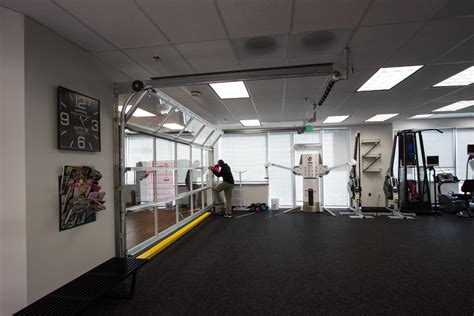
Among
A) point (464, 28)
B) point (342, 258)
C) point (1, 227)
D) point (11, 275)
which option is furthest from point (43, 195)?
point (464, 28)

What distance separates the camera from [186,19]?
1.99 m

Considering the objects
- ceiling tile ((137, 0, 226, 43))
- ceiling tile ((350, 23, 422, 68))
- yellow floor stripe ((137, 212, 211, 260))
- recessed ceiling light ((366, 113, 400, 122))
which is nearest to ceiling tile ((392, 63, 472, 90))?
ceiling tile ((350, 23, 422, 68))

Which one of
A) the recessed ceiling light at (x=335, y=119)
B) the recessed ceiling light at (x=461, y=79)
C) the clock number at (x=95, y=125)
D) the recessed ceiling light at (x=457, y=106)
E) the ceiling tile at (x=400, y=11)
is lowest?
the clock number at (x=95, y=125)

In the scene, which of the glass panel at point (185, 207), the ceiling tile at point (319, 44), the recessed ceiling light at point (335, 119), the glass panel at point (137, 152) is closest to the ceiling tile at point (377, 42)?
the ceiling tile at point (319, 44)

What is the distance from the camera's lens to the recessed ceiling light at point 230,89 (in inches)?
145

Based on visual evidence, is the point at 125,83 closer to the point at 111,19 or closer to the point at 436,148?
the point at 111,19

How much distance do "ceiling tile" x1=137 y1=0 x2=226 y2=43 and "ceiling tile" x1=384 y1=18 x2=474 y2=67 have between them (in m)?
2.03

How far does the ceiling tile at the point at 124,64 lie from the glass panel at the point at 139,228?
2304mm

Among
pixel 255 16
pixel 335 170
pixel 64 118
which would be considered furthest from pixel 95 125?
pixel 335 170

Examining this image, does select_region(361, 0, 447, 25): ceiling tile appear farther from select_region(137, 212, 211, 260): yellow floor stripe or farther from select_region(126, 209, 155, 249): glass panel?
select_region(126, 209, 155, 249): glass panel

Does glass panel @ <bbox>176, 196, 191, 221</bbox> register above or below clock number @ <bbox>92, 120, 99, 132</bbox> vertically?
below

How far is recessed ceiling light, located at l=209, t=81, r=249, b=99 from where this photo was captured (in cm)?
367

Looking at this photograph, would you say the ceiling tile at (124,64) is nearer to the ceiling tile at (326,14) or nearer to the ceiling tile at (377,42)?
the ceiling tile at (326,14)

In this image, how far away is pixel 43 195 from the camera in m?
2.06
